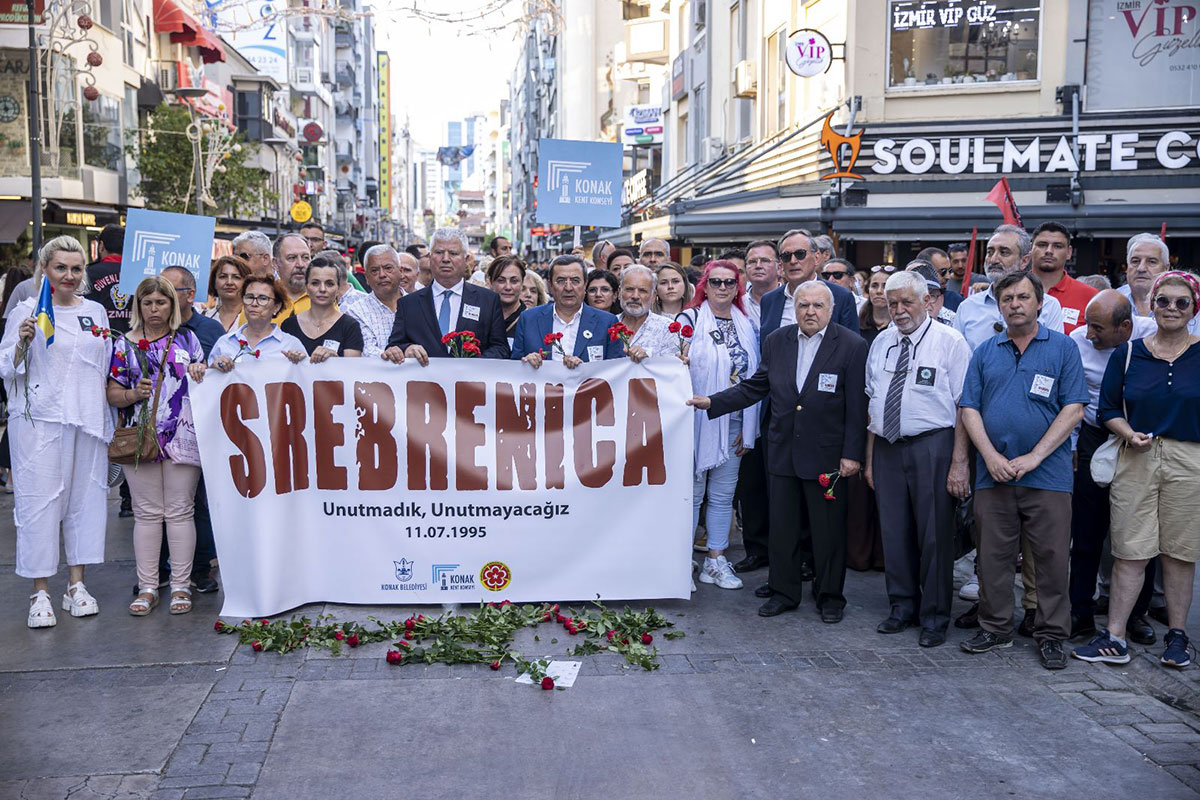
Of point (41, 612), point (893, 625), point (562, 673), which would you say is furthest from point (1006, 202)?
point (41, 612)

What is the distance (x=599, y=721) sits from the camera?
524cm

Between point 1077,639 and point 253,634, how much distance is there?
4.50m

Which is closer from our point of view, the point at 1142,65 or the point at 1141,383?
the point at 1141,383

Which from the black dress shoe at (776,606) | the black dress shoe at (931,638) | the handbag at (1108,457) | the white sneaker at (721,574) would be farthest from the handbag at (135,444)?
the handbag at (1108,457)

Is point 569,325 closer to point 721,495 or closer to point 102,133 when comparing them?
point 721,495

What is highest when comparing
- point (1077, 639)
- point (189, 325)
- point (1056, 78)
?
point (1056, 78)

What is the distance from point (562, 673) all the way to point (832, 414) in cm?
219

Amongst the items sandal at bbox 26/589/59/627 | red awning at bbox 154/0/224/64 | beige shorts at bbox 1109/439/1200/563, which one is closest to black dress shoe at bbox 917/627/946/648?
beige shorts at bbox 1109/439/1200/563

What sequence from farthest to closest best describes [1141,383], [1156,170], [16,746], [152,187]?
[152,187], [1156,170], [1141,383], [16,746]

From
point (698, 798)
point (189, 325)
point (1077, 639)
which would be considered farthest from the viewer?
point (189, 325)

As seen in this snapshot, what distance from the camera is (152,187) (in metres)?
33.9

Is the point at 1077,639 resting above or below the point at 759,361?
below

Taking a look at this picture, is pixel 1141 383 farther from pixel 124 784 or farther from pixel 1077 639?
pixel 124 784

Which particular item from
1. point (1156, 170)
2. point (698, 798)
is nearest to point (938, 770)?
point (698, 798)
